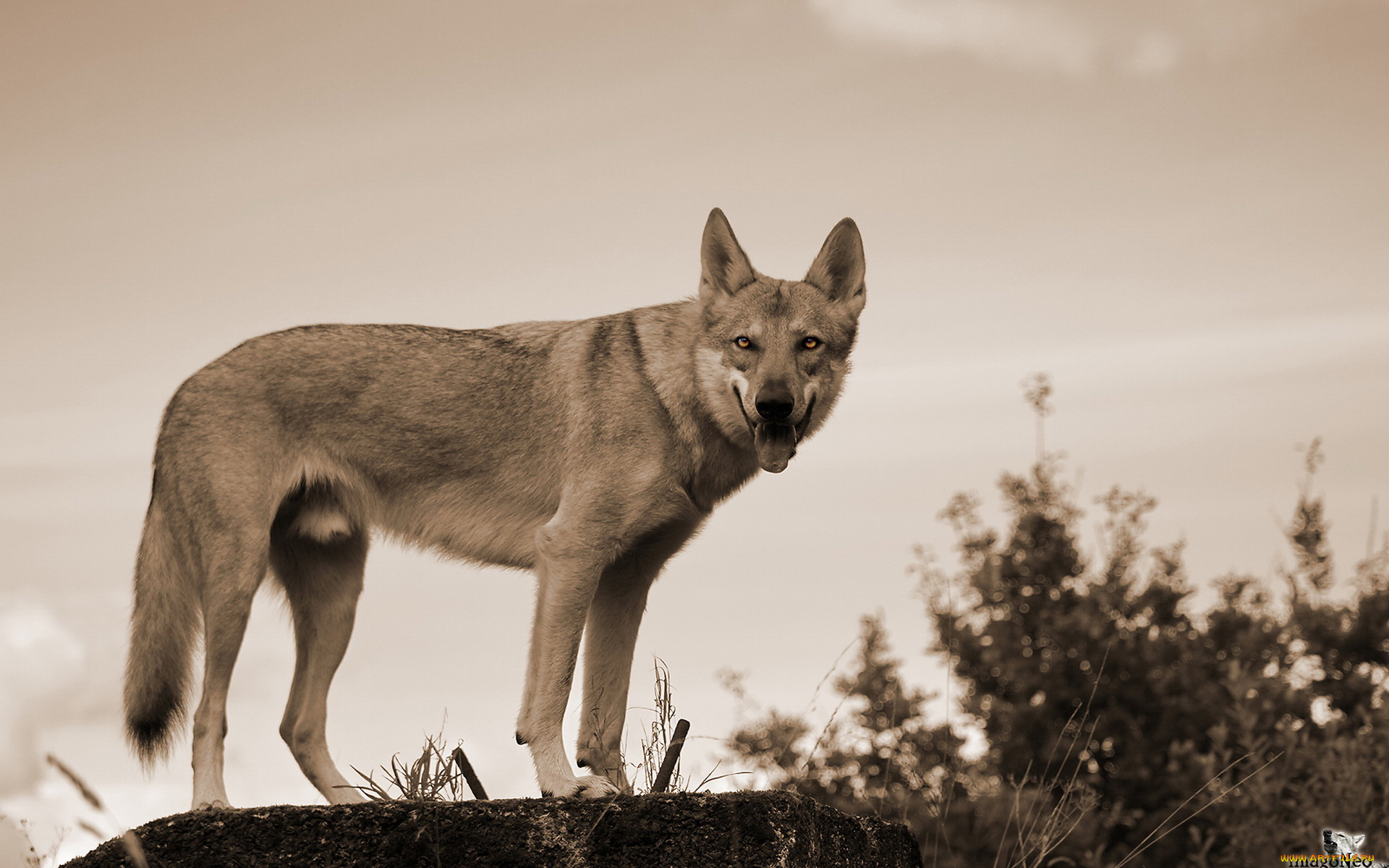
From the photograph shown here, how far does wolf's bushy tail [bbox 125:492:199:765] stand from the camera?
5578 mm

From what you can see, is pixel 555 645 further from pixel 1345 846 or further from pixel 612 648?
pixel 1345 846

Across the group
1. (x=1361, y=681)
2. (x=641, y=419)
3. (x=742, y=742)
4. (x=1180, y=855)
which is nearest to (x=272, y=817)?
(x=641, y=419)

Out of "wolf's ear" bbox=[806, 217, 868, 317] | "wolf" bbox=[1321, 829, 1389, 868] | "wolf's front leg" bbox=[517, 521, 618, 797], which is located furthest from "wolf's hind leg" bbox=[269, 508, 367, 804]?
"wolf" bbox=[1321, 829, 1389, 868]

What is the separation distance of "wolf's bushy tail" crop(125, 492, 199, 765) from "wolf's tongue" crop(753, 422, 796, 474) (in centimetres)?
262

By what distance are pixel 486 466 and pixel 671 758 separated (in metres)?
1.80

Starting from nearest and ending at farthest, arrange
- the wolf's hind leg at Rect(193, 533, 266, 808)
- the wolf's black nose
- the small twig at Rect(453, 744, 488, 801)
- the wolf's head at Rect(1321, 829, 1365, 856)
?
Answer: 1. the small twig at Rect(453, 744, 488, 801)
2. the wolf's hind leg at Rect(193, 533, 266, 808)
3. the wolf's black nose
4. the wolf's head at Rect(1321, 829, 1365, 856)

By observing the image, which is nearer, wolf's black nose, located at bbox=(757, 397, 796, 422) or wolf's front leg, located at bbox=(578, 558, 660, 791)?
wolf's black nose, located at bbox=(757, 397, 796, 422)

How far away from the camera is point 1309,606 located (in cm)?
1312

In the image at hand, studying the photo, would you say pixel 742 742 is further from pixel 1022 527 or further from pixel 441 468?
pixel 441 468

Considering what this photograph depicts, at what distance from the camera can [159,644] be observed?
564 centimetres

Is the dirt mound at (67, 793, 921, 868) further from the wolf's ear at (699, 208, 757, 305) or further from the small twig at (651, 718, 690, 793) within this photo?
the wolf's ear at (699, 208, 757, 305)

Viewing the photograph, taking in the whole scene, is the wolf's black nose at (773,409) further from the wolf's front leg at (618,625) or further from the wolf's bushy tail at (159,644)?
the wolf's bushy tail at (159,644)

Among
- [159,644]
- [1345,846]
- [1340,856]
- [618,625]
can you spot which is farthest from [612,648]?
[1345,846]

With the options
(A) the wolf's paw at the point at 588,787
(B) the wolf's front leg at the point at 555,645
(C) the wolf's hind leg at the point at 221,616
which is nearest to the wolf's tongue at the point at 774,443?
(B) the wolf's front leg at the point at 555,645
